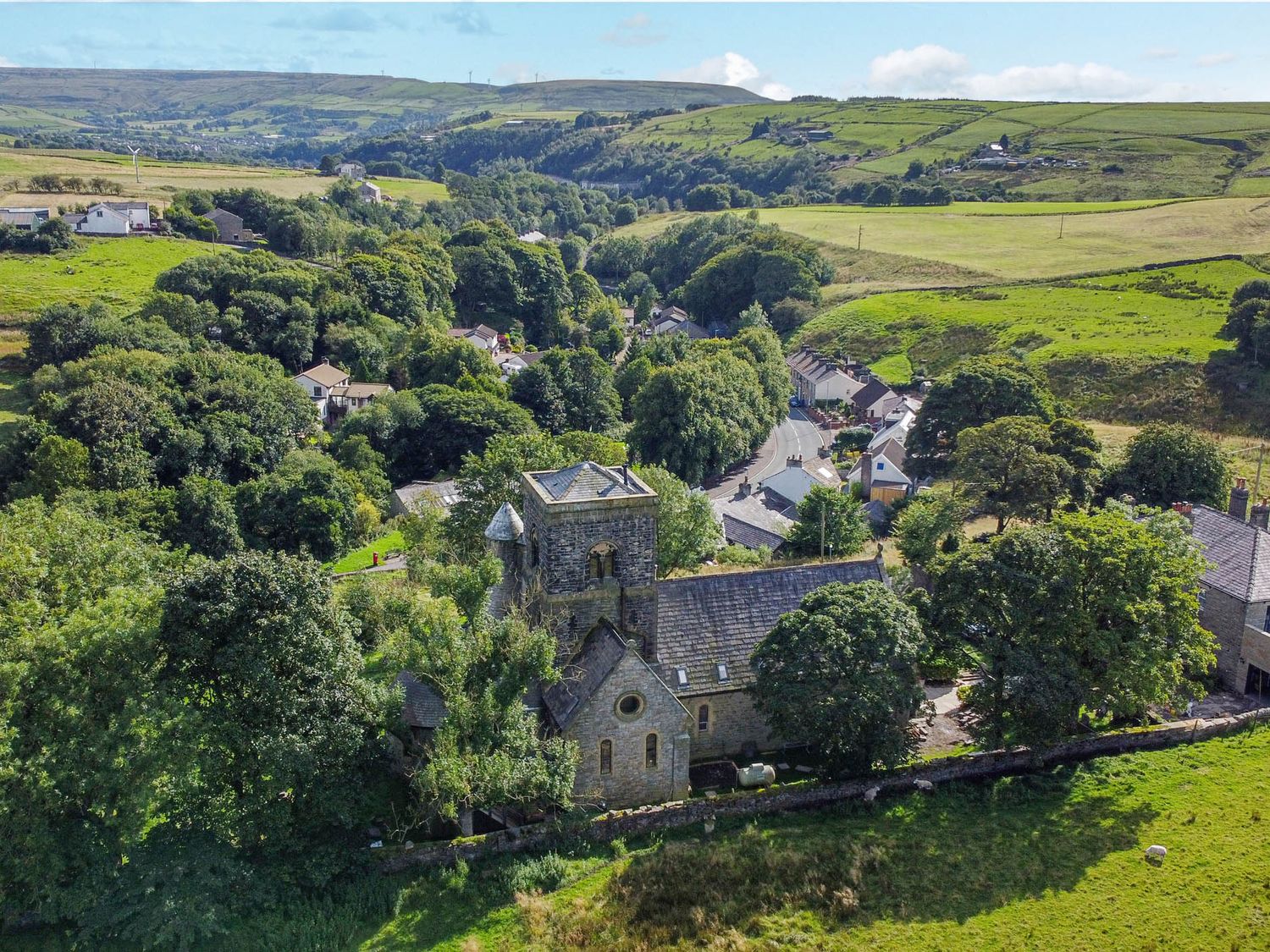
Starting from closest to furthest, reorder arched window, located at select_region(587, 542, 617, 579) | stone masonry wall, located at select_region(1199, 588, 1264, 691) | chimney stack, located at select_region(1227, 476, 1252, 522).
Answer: arched window, located at select_region(587, 542, 617, 579), stone masonry wall, located at select_region(1199, 588, 1264, 691), chimney stack, located at select_region(1227, 476, 1252, 522)

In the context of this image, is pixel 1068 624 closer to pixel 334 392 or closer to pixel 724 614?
pixel 724 614

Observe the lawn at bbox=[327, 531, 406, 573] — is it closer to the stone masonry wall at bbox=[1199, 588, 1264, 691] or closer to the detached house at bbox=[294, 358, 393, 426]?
the detached house at bbox=[294, 358, 393, 426]

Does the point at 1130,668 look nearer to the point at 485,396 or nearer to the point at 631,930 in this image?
the point at 631,930

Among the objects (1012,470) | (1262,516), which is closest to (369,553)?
(1012,470)

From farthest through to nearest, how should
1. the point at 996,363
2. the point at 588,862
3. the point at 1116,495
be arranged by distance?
the point at 996,363, the point at 1116,495, the point at 588,862

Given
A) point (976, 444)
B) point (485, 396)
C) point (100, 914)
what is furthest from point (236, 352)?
point (100, 914)

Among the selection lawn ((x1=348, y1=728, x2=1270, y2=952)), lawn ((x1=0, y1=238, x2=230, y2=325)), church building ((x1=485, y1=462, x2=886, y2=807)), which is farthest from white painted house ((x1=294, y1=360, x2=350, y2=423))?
lawn ((x1=348, y1=728, x2=1270, y2=952))
